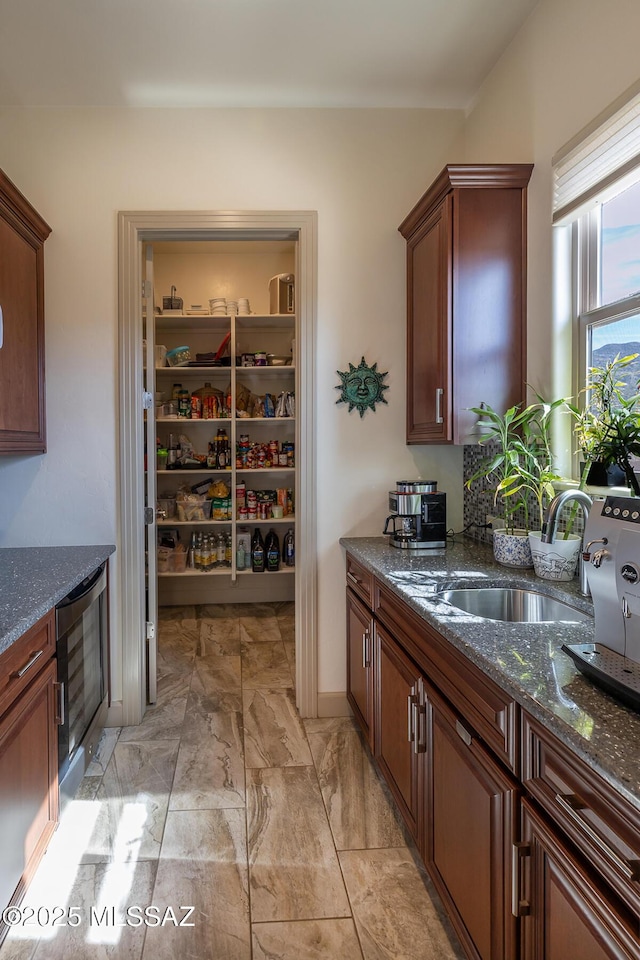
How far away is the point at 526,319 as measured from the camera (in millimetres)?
2217

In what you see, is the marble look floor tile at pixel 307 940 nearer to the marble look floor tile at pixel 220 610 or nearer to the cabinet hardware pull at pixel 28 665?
the cabinet hardware pull at pixel 28 665

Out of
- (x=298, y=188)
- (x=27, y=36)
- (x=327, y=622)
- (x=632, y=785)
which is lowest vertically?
(x=327, y=622)

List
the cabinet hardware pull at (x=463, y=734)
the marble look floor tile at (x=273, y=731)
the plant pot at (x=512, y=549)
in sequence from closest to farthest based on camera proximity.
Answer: the cabinet hardware pull at (x=463, y=734) < the plant pot at (x=512, y=549) < the marble look floor tile at (x=273, y=731)

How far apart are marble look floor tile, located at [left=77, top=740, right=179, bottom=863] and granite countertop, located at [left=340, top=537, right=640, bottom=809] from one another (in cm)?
119

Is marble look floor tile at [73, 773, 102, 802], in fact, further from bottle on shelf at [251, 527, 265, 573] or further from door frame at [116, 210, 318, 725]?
bottle on shelf at [251, 527, 265, 573]

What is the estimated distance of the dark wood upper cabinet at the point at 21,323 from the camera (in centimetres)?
224

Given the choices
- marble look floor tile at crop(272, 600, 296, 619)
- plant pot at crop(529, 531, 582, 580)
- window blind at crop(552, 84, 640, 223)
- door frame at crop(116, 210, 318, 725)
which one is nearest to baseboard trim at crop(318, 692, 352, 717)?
door frame at crop(116, 210, 318, 725)

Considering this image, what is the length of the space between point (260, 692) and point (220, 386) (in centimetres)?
255

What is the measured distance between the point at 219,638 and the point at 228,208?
9.09ft

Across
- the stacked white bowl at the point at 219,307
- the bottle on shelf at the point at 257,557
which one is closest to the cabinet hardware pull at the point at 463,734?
the bottle on shelf at the point at 257,557

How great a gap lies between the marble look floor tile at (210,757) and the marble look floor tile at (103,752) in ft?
1.01

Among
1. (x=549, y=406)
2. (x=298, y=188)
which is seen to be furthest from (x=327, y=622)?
(x=298, y=188)

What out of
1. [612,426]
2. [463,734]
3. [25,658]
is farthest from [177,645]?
[612,426]

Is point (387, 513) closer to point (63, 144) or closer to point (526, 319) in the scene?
point (526, 319)
